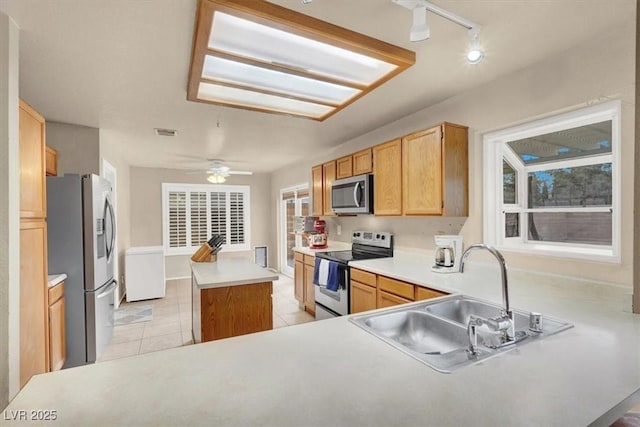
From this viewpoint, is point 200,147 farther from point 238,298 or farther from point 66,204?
point 238,298

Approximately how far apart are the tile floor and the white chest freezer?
0.44 feet

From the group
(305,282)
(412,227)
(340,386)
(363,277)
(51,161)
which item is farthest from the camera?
(305,282)

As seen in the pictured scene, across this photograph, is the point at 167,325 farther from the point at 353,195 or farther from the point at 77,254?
the point at 353,195

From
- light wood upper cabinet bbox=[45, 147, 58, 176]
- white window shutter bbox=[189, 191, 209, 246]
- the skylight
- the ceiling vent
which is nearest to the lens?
the skylight

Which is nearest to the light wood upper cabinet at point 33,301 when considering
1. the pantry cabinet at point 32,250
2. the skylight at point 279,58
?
the pantry cabinet at point 32,250

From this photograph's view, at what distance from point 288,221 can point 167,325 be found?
3.43 metres

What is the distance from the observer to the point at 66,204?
2557 mm

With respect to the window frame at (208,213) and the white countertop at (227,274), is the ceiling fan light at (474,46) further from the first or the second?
the window frame at (208,213)

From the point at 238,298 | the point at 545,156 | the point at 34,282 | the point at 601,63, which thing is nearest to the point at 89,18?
the point at 34,282

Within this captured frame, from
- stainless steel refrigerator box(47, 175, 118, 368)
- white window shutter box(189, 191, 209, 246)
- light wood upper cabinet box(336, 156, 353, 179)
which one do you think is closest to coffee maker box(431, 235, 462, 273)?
light wood upper cabinet box(336, 156, 353, 179)

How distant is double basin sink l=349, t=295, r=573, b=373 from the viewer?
44.6 inches

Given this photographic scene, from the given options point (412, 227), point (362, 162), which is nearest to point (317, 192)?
point (362, 162)

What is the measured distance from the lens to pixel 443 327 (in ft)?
4.66

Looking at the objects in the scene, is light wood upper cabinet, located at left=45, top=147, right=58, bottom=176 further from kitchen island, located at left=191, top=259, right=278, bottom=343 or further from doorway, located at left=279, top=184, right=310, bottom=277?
doorway, located at left=279, top=184, right=310, bottom=277
